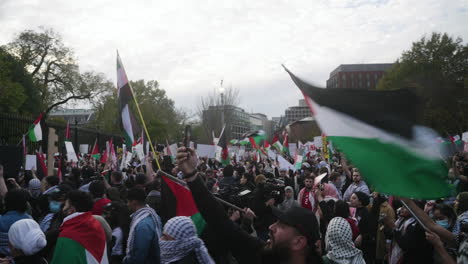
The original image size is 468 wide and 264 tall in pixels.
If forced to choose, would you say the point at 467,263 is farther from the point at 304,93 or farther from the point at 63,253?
the point at 63,253

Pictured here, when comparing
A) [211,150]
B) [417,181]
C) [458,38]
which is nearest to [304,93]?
[417,181]

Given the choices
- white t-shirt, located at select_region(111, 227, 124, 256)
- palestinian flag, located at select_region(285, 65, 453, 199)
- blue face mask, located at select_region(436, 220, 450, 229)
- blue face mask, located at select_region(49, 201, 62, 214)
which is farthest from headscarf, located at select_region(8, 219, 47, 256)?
blue face mask, located at select_region(436, 220, 450, 229)

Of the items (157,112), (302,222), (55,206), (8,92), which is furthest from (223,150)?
(157,112)

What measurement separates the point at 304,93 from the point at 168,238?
6.05 feet

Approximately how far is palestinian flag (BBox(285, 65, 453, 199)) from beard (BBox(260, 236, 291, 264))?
0.74m

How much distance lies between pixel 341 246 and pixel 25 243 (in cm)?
329

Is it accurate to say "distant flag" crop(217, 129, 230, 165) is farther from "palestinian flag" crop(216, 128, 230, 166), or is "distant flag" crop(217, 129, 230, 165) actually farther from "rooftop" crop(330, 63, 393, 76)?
"rooftop" crop(330, 63, 393, 76)

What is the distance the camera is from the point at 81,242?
4.03 metres

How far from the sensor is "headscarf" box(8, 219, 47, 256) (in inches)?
159

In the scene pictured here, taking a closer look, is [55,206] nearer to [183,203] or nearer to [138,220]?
[138,220]

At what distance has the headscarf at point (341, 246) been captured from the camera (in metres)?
4.53

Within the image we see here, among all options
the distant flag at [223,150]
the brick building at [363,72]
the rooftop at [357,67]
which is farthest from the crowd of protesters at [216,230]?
the rooftop at [357,67]

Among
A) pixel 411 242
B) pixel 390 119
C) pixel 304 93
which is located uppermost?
pixel 304 93

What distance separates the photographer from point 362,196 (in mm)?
6668
